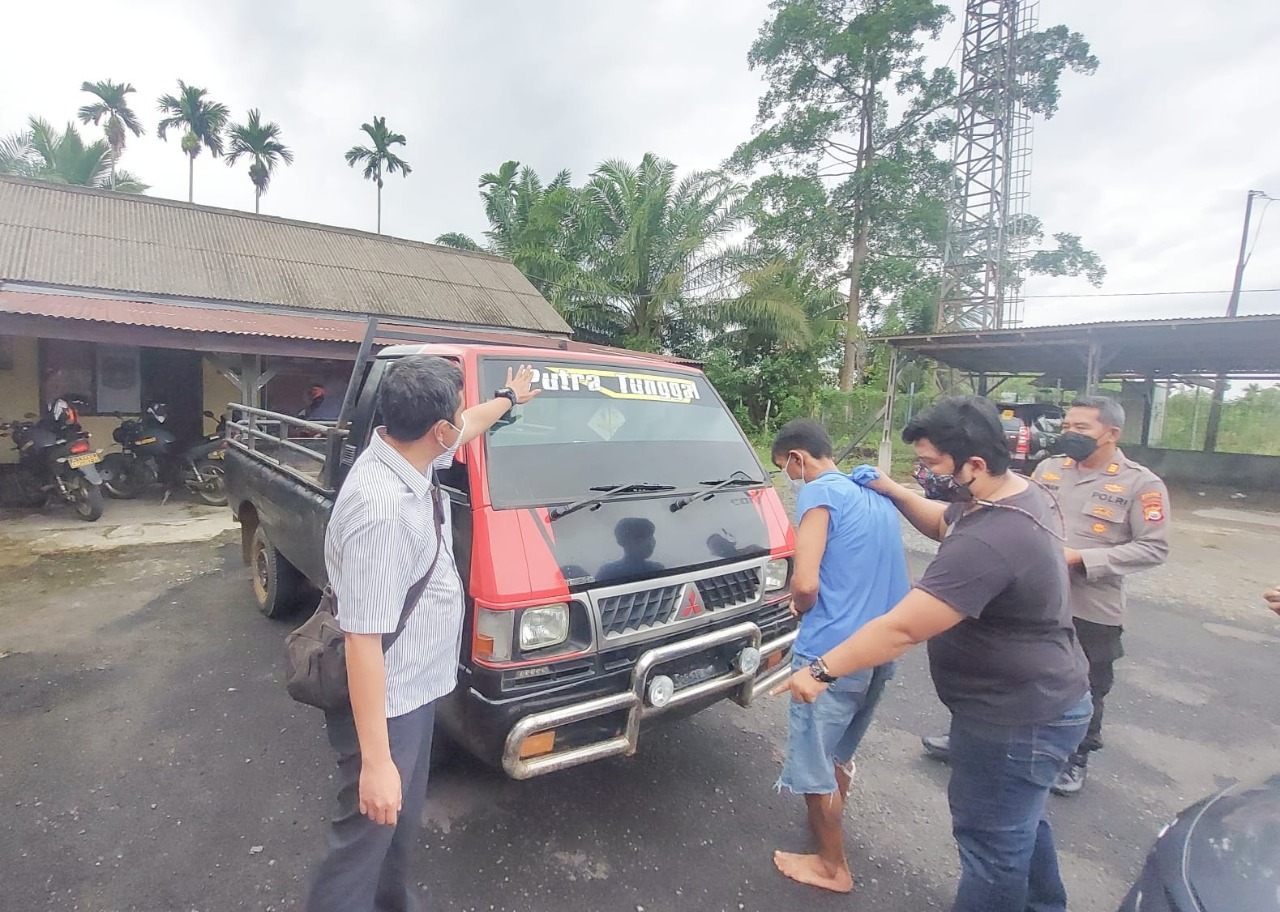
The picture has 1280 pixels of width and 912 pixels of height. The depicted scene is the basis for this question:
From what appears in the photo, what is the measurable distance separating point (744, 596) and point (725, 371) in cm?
1540

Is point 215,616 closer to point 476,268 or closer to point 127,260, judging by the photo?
point 127,260

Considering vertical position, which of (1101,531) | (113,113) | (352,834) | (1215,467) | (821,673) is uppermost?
(113,113)

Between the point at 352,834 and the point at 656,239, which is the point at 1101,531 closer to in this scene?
the point at 352,834

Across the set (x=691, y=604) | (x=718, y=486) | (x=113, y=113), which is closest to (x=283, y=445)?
(x=718, y=486)

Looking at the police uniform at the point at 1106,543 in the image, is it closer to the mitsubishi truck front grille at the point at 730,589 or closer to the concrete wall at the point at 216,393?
the mitsubishi truck front grille at the point at 730,589

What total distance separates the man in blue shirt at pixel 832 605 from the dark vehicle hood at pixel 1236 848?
0.87 m

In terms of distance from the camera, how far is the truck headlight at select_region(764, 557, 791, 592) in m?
2.96

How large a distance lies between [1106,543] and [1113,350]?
12.2 metres

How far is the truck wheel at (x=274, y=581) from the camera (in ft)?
14.2

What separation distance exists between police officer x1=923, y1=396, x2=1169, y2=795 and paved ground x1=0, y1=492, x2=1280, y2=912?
22.0 inches

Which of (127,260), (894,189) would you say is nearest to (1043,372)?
(894,189)

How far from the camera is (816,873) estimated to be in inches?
92.5

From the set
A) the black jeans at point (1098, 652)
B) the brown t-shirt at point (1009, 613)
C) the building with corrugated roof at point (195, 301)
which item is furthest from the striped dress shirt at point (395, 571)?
the building with corrugated roof at point (195, 301)

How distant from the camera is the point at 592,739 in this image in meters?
2.33
